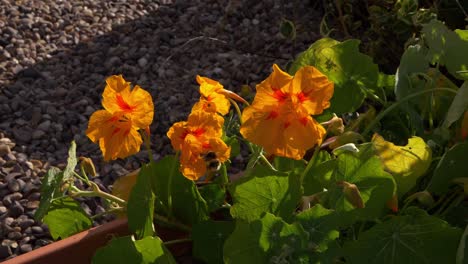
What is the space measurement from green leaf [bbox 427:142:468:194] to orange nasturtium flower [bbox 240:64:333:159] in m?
0.24

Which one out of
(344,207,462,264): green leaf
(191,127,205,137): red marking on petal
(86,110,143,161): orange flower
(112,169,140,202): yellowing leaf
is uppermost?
(191,127,205,137): red marking on petal

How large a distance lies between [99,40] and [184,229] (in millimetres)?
1491

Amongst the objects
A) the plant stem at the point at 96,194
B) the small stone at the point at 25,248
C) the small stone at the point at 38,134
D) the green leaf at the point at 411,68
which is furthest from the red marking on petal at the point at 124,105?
the small stone at the point at 38,134

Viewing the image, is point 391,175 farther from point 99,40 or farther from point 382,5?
point 99,40

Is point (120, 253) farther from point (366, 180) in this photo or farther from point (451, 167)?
point (451, 167)

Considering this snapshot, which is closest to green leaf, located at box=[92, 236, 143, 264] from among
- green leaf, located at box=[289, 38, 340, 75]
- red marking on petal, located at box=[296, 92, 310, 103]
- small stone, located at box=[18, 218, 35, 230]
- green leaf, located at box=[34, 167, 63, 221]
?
green leaf, located at box=[34, 167, 63, 221]

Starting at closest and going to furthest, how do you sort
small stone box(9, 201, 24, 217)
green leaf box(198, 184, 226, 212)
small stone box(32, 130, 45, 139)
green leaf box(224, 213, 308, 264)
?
green leaf box(224, 213, 308, 264) < green leaf box(198, 184, 226, 212) < small stone box(9, 201, 24, 217) < small stone box(32, 130, 45, 139)

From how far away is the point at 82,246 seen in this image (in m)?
Result: 1.42

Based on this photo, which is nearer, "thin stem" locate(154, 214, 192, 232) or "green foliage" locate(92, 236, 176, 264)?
"green foliage" locate(92, 236, 176, 264)

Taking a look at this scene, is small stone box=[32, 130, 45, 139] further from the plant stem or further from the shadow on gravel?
the plant stem

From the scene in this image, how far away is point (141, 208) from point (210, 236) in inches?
A: 5.1

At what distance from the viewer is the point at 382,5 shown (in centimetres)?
233

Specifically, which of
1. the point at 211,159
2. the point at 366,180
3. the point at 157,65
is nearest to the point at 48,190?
the point at 211,159

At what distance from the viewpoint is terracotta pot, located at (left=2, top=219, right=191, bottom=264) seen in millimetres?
1410
